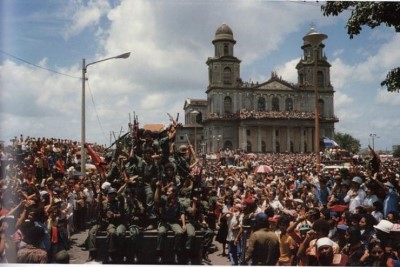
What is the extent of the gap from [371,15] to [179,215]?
5043 mm

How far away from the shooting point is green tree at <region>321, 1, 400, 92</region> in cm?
767

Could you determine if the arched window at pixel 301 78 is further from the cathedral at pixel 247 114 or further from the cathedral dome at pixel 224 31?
the cathedral dome at pixel 224 31

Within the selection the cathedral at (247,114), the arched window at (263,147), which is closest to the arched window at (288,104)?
the cathedral at (247,114)

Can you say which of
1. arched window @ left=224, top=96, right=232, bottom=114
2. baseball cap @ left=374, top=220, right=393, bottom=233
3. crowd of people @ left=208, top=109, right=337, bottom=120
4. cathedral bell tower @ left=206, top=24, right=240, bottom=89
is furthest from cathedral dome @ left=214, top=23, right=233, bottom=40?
arched window @ left=224, top=96, right=232, bottom=114

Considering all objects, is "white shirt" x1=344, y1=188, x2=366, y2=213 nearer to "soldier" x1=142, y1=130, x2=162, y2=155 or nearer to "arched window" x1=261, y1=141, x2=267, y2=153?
"soldier" x1=142, y1=130, x2=162, y2=155

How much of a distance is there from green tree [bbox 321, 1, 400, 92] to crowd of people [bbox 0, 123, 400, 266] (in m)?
1.96

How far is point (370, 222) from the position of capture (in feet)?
21.2

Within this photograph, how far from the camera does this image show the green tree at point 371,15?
7.67m

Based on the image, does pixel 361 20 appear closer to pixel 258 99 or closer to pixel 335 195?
pixel 335 195

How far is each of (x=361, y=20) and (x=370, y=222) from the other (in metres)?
3.68

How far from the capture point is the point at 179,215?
848cm

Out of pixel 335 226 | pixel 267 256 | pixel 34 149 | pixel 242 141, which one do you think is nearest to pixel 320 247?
pixel 267 256

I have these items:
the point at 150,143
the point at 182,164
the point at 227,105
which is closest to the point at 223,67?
the point at 227,105

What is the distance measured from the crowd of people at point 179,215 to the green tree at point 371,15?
196 centimetres
